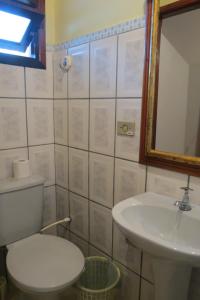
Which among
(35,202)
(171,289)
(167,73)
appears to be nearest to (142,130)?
(167,73)

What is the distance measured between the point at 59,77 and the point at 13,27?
44cm

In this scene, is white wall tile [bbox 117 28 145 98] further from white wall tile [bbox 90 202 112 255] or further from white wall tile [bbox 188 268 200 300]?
white wall tile [bbox 188 268 200 300]

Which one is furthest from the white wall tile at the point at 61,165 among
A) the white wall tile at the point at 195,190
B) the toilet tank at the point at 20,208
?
the white wall tile at the point at 195,190

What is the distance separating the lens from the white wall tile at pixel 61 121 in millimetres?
1757

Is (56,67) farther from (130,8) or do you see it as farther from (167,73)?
(167,73)

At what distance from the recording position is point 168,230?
1.14m

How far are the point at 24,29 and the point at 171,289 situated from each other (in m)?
1.76

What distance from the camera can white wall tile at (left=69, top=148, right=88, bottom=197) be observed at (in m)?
1.66

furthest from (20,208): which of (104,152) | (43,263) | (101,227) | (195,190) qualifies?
(195,190)

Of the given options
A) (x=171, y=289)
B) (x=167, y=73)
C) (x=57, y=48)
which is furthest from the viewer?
(x=57, y=48)

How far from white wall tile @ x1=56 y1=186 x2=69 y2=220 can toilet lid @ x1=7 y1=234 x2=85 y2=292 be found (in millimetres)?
332

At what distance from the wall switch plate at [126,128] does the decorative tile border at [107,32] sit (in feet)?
1.58

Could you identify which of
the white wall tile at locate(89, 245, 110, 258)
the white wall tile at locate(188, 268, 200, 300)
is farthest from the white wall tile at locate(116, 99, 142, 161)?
the white wall tile at locate(89, 245, 110, 258)

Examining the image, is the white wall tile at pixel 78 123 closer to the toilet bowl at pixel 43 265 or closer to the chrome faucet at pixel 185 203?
the toilet bowl at pixel 43 265
